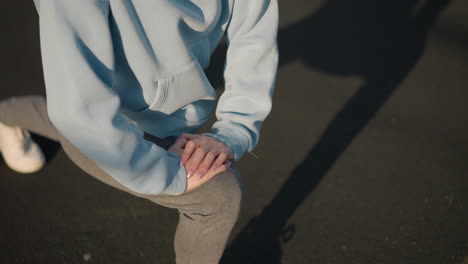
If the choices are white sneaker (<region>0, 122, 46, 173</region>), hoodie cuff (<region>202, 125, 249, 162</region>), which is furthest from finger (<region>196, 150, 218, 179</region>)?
white sneaker (<region>0, 122, 46, 173</region>)

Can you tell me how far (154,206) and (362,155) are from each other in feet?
4.37

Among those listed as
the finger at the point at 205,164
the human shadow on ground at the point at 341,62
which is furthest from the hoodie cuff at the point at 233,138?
the human shadow on ground at the point at 341,62

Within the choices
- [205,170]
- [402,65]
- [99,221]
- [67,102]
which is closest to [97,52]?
[67,102]

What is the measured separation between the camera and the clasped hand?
47.7 inches

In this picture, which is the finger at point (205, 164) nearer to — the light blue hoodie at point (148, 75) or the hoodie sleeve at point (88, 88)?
the light blue hoodie at point (148, 75)

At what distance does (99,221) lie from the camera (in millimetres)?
1942


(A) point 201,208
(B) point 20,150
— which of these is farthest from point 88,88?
(B) point 20,150

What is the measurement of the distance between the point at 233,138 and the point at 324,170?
1.19 metres

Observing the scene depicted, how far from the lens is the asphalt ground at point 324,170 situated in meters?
1.92

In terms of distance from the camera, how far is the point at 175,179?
1.18m

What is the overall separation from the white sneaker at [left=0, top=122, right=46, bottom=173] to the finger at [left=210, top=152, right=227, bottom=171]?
1.14 m

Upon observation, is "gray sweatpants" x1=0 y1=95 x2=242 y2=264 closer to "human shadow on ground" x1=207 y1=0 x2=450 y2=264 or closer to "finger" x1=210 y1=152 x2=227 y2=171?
"finger" x1=210 y1=152 x2=227 y2=171

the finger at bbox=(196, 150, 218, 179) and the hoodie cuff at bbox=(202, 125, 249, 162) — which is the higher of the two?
the finger at bbox=(196, 150, 218, 179)

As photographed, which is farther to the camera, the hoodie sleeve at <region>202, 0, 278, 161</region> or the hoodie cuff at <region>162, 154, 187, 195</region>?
the hoodie sleeve at <region>202, 0, 278, 161</region>
